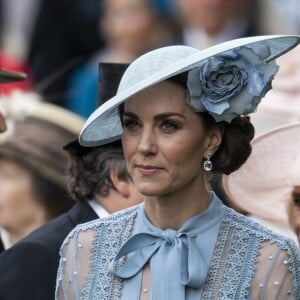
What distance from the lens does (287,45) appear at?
17.3ft

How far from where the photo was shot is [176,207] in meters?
5.34

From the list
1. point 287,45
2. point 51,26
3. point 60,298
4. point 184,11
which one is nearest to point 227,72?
point 287,45

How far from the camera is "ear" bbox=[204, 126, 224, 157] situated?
536 centimetres

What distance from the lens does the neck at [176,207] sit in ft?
17.5

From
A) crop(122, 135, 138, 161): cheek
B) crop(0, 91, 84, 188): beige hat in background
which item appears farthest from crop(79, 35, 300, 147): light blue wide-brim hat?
crop(0, 91, 84, 188): beige hat in background

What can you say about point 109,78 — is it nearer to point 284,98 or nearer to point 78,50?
point 284,98

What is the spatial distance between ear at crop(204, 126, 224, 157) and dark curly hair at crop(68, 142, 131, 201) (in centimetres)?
103

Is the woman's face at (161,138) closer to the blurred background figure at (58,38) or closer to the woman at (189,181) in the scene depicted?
the woman at (189,181)

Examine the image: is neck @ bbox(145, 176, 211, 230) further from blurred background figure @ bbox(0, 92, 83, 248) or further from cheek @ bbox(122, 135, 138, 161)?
blurred background figure @ bbox(0, 92, 83, 248)

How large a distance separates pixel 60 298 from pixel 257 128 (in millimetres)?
2182

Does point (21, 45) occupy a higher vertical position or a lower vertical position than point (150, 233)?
lower

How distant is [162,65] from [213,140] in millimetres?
313

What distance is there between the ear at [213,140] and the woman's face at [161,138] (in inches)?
2.0

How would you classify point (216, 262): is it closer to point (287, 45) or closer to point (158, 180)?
point (158, 180)
